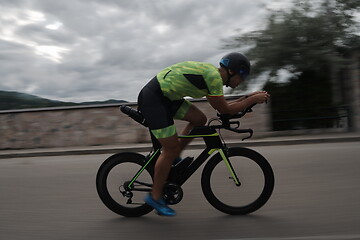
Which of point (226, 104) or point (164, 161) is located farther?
point (164, 161)

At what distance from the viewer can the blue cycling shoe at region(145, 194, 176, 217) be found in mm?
3389

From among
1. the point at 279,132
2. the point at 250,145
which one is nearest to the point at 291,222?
the point at 250,145

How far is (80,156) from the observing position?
926 centimetres

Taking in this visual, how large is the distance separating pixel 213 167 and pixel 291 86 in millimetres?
8776

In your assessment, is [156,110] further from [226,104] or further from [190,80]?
[226,104]

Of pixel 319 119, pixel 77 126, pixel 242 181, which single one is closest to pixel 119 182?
pixel 242 181

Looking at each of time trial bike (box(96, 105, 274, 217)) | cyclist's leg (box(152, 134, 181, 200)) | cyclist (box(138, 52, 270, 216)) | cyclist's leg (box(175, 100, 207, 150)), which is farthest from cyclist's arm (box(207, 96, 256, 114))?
cyclist's leg (box(152, 134, 181, 200))

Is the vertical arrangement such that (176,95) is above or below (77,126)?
above

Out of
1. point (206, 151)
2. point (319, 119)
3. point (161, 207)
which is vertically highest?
point (206, 151)

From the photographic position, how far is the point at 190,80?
3266 millimetres

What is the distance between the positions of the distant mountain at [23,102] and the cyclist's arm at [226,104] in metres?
8.85

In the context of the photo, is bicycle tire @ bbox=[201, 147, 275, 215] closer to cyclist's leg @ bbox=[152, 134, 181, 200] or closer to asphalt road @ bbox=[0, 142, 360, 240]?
asphalt road @ bbox=[0, 142, 360, 240]

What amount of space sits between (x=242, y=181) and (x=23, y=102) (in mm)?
11521

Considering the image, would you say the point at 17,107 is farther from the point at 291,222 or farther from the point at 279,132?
the point at 291,222
